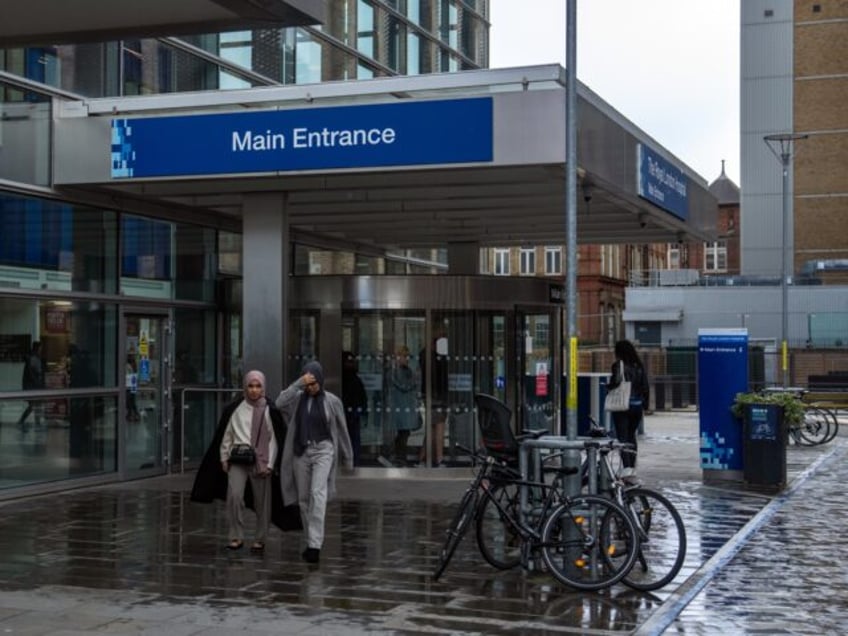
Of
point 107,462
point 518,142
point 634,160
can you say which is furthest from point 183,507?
point 634,160

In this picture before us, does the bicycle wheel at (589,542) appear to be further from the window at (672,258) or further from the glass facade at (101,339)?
the window at (672,258)

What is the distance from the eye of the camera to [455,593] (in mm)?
8930

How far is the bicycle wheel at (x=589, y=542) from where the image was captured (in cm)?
896

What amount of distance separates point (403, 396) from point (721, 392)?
4190 mm

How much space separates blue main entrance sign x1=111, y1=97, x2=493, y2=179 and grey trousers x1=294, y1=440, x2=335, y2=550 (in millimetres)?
3952

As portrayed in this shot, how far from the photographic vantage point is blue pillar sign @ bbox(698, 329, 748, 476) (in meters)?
16.2

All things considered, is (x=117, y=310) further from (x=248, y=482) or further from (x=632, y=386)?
(x=632, y=386)

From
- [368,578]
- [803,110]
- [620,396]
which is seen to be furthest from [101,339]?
[803,110]

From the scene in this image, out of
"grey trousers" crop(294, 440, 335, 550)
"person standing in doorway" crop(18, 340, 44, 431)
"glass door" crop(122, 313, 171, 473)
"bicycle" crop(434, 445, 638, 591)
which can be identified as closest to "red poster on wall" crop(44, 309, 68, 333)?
"person standing in doorway" crop(18, 340, 44, 431)

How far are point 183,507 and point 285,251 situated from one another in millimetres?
3387

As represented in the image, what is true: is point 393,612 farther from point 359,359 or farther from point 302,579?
point 359,359

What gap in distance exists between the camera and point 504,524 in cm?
995

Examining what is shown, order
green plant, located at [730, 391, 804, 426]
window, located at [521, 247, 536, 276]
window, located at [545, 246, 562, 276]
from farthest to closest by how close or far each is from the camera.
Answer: window, located at [521, 247, 536, 276], window, located at [545, 246, 562, 276], green plant, located at [730, 391, 804, 426]

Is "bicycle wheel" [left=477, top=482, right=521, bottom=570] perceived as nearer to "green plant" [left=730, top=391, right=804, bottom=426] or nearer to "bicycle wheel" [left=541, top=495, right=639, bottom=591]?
"bicycle wheel" [left=541, top=495, right=639, bottom=591]
